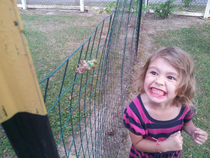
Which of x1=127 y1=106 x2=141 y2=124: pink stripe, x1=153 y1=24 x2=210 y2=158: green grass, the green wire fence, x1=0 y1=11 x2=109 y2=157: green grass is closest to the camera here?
x1=127 y1=106 x2=141 y2=124: pink stripe

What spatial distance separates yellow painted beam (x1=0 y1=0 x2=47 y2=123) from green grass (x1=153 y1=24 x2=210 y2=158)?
2.16m

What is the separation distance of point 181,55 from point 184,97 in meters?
0.31

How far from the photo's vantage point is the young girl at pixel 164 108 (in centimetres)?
115

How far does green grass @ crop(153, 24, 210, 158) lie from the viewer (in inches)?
92.7

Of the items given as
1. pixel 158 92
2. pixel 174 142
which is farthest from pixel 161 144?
pixel 158 92

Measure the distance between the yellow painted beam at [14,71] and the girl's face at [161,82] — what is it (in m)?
0.79

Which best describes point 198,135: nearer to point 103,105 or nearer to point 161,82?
point 161,82

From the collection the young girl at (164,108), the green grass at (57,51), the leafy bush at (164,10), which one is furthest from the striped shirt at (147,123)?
the leafy bush at (164,10)

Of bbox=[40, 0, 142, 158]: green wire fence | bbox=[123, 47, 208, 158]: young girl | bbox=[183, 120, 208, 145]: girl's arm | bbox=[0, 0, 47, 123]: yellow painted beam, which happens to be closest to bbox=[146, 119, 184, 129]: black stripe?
bbox=[123, 47, 208, 158]: young girl

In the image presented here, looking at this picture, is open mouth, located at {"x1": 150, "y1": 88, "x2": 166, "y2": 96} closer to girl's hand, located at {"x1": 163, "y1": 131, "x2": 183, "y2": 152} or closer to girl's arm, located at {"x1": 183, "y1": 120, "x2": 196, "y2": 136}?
girl's hand, located at {"x1": 163, "y1": 131, "x2": 183, "y2": 152}

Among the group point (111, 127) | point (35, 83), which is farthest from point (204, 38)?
point (35, 83)

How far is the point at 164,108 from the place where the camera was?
4.28 feet

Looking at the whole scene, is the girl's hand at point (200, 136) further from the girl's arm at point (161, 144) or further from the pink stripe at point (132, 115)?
the pink stripe at point (132, 115)

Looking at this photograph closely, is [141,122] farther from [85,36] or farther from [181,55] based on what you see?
[85,36]
